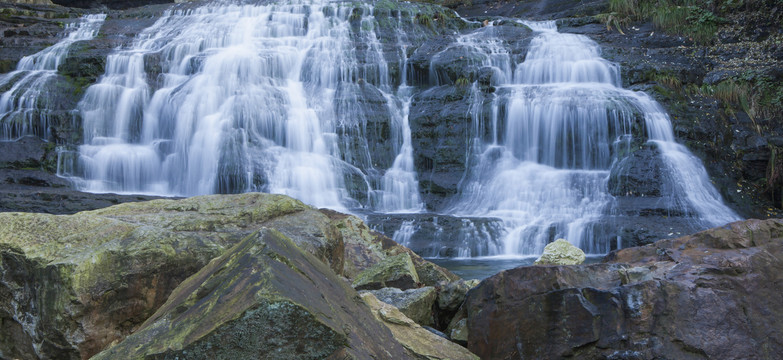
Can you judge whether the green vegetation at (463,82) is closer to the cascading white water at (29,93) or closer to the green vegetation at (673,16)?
the green vegetation at (673,16)

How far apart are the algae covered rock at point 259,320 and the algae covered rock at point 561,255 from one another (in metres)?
3.16

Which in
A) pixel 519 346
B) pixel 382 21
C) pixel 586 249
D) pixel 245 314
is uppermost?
pixel 382 21

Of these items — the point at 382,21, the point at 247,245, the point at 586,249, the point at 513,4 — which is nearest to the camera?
the point at 247,245

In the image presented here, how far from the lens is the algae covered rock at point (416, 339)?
3.16 meters

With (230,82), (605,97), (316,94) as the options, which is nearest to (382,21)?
(316,94)

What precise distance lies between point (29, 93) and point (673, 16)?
53.2 feet

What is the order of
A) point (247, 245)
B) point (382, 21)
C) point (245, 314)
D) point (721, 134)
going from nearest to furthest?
point (245, 314) → point (247, 245) → point (721, 134) → point (382, 21)

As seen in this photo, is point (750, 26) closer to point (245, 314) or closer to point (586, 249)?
point (586, 249)

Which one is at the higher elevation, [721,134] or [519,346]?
[721,134]

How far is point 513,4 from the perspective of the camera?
21047mm

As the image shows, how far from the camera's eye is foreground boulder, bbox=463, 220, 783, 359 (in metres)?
3.22

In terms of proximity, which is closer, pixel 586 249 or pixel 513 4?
pixel 586 249

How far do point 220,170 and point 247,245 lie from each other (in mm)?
10146

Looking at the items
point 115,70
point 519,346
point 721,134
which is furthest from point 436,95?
point 519,346
